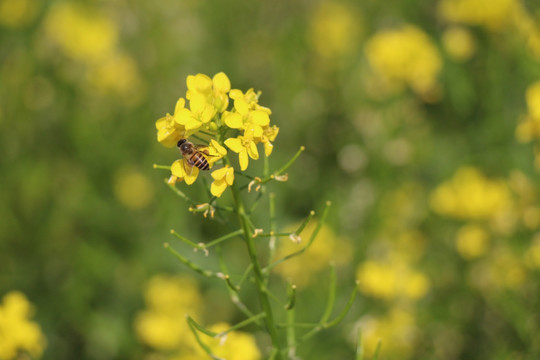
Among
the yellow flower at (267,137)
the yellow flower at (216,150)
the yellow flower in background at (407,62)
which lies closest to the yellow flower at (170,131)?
the yellow flower at (216,150)

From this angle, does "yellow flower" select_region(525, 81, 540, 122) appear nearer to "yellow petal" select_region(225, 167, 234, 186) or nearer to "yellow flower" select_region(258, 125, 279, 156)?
"yellow flower" select_region(258, 125, 279, 156)

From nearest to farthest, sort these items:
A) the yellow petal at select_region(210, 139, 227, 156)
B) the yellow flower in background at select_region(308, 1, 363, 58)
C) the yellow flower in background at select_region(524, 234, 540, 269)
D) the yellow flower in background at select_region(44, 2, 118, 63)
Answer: the yellow petal at select_region(210, 139, 227, 156)
the yellow flower in background at select_region(524, 234, 540, 269)
the yellow flower in background at select_region(44, 2, 118, 63)
the yellow flower in background at select_region(308, 1, 363, 58)

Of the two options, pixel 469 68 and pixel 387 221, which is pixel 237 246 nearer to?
pixel 387 221

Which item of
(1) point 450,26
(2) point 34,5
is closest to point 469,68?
(1) point 450,26

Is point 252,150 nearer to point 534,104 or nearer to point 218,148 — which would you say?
point 218,148

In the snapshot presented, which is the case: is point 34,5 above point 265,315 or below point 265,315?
above

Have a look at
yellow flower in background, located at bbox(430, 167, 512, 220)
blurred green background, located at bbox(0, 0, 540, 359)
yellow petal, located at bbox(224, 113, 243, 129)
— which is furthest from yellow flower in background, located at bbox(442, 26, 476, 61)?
yellow petal, located at bbox(224, 113, 243, 129)

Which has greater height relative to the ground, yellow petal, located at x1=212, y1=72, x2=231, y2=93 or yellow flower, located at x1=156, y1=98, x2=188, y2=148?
yellow petal, located at x1=212, y1=72, x2=231, y2=93
